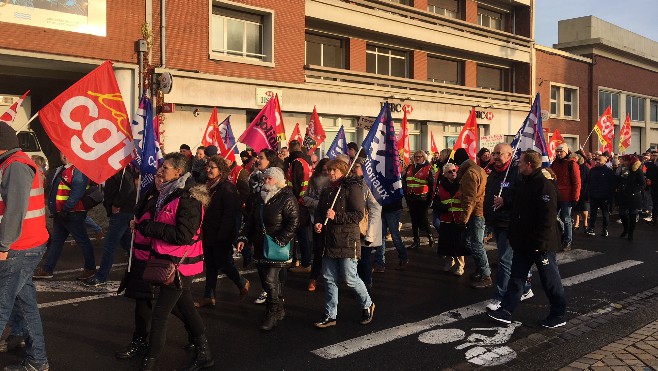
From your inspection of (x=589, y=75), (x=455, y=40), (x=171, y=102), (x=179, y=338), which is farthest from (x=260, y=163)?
(x=589, y=75)

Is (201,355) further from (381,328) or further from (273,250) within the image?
(381,328)

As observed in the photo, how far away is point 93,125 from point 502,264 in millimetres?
4614

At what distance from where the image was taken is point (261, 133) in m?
11.0

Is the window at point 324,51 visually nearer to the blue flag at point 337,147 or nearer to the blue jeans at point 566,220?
the blue flag at point 337,147

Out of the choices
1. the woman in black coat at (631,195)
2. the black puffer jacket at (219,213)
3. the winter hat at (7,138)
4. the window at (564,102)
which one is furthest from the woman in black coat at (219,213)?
the window at (564,102)

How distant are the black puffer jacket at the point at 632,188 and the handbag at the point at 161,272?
10.8 meters

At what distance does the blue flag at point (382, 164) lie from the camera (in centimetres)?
683

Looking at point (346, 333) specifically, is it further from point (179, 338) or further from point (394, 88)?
point (394, 88)

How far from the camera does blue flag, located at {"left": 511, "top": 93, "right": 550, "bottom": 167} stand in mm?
7700

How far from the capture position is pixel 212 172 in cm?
631

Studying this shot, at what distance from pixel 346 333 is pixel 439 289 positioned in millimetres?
2232

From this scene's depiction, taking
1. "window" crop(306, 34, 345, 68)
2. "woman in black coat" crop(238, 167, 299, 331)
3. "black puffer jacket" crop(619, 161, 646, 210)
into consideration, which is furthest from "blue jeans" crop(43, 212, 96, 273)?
"window" crop(306, 34, 345, 68)

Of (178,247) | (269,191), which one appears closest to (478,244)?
(269,191)

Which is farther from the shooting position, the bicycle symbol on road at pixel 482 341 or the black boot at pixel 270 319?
the black boot at pixel 270 319
